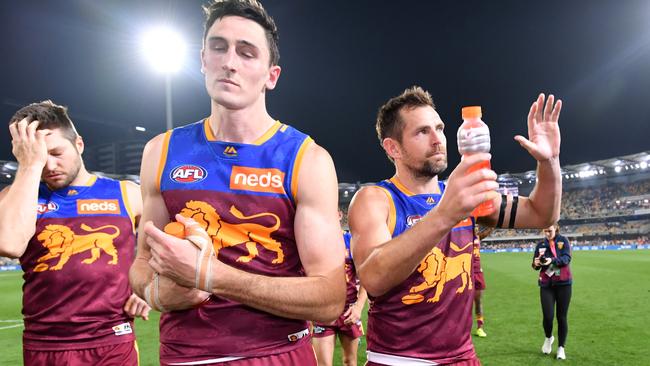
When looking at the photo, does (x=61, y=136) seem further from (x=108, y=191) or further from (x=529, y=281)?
(x=529, y=281)

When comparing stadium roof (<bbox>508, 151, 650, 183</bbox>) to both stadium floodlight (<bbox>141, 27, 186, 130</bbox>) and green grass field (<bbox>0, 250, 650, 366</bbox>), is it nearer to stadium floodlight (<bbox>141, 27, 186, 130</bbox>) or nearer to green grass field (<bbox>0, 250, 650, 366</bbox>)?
green grass field (<bbox>0, 250, 650, 366</bbox>)

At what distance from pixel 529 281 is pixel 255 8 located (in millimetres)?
21645

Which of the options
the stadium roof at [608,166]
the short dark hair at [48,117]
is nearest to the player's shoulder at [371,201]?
the short dark hair at [48,117]

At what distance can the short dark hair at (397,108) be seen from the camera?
12.4 feet

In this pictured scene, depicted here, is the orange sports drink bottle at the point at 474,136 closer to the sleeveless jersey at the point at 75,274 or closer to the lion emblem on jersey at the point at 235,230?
the lion emblem on jersey at the point at 235,230

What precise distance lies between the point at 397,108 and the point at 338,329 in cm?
415

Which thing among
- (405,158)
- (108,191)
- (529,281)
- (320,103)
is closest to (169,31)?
(108,191)

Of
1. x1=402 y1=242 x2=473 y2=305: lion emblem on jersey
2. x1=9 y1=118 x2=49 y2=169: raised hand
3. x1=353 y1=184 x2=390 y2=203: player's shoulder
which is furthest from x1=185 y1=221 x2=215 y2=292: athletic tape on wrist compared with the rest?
A: x1=9 y1=118 x2=49 y2=169: raised hand

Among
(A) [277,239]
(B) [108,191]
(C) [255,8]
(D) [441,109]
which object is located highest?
(D) [441,109]

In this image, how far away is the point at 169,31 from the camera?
1609 centimetres

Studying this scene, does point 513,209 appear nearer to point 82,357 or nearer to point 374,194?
point 374,194

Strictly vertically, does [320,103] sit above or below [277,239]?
above

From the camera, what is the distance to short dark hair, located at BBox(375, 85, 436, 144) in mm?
3785

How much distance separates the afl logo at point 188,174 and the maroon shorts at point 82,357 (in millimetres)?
2238
